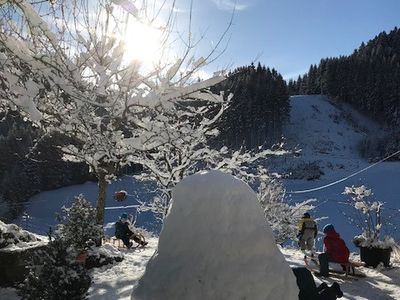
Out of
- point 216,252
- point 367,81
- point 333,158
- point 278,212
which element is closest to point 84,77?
point 216,252

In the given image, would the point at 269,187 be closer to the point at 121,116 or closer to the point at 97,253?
the point at 97,253

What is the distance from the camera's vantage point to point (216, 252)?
3.52 meters

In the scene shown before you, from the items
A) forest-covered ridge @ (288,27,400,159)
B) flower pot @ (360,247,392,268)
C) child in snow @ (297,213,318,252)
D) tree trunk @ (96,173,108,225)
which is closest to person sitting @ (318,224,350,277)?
flower pot @ (360,247,392,268)

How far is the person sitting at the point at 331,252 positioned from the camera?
9.05 metres

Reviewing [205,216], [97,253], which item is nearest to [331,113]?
[97,253]

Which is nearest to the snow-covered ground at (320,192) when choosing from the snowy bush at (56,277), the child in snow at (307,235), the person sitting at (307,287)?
Answer: the child in snow at (307,235)

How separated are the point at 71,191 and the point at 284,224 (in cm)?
3370

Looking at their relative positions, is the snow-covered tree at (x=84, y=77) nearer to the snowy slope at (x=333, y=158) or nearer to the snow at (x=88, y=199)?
the snowy slope at (x=333, y=158)

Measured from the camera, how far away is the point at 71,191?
165 feet

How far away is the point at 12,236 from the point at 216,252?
18.5 ft

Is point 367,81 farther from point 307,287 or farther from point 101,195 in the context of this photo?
point 307,287

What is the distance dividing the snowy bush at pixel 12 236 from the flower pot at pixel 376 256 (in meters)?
7.36

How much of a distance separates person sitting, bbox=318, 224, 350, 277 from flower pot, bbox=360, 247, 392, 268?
1.44 meters

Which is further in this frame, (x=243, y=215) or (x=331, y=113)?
(x=331, y=113)
